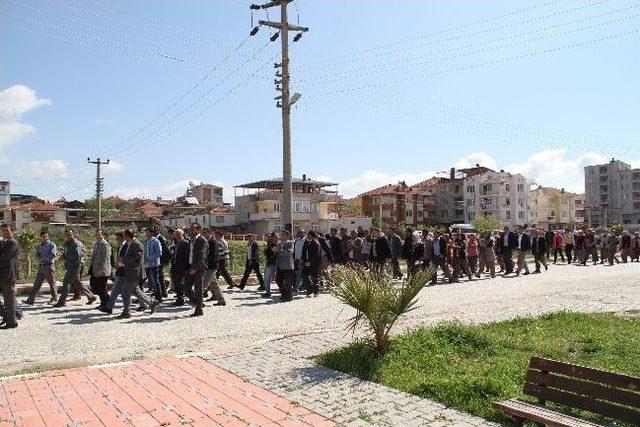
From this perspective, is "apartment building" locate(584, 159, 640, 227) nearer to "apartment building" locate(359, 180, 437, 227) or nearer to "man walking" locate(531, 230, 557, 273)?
"apartment building" locate(359, 180, 437, 227)

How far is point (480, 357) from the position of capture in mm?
7820

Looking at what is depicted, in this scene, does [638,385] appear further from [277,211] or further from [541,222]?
[541,222]

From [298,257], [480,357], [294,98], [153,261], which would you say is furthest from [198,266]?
[294,98]

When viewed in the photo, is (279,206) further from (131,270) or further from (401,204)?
(131,270)

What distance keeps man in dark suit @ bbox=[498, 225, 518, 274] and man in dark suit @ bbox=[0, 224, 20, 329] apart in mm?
15817

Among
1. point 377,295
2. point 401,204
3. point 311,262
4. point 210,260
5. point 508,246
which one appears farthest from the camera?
point 401,204

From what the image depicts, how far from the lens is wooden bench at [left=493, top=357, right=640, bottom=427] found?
15.6ft

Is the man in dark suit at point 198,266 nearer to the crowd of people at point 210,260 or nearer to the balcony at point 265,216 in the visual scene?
the crowd of people at point 210,260

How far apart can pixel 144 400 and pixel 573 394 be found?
13.7 ft

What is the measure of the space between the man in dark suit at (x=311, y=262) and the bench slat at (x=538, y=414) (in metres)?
10.6

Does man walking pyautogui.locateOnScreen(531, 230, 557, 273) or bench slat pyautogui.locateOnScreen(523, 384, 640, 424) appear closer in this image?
bench slat pyautogui.locateOnScreen(523, 384, 640, 424)

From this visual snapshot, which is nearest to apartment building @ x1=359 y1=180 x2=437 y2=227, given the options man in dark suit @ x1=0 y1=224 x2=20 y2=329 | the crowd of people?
the crowd of people

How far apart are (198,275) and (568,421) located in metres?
8.64

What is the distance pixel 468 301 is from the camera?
14.4 m
